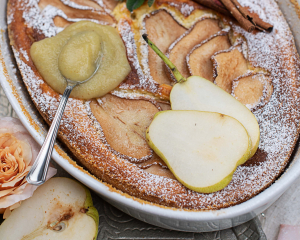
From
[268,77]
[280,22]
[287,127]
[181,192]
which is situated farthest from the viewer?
[280,22]

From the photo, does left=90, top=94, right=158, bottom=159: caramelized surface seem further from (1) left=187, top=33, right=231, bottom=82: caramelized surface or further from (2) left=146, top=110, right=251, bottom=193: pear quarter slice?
(1) left=187, top=33, right=231, bottom=82: caramelized surface

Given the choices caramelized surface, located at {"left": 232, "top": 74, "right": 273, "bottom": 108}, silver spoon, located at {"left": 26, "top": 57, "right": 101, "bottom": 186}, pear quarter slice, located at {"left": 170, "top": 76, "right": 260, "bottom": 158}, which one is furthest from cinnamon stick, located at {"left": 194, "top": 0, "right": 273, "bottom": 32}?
silver spoon, located at {"left": 26, "top": 57, "right": 101, "bottom": 186}

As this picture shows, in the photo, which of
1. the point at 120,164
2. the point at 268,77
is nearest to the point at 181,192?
the point at 120,164

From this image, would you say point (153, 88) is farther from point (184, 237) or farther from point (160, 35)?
point (184, 237)

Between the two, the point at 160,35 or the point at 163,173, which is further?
the point at 160,35

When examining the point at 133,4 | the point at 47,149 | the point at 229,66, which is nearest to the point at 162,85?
the point at 229,66
